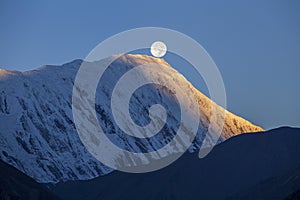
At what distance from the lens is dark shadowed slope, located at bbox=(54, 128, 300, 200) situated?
121500mm

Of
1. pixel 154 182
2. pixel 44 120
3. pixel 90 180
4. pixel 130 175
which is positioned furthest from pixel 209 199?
pixel 44 120

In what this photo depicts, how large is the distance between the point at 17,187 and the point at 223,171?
42.8 metres

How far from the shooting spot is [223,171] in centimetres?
12662

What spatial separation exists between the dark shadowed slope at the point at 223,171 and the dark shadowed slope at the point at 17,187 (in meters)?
29.1

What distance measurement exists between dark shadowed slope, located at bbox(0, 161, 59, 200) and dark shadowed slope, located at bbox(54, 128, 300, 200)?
2907cm

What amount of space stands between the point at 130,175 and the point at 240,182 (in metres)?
34.8

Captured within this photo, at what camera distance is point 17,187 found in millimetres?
96938

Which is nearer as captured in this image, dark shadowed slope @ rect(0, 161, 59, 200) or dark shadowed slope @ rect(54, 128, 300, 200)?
dark shadowed slope @ rect(0, 161, 59, 200)

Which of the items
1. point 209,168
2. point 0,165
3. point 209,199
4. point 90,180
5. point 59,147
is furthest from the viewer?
point 59,147

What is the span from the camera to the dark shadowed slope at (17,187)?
92.2 meters

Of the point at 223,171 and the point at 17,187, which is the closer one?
the point at 17,187

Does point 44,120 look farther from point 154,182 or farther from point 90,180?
point 154,182

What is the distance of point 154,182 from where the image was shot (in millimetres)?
134000

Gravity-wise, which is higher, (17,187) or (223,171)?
(17,187)
